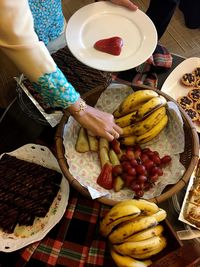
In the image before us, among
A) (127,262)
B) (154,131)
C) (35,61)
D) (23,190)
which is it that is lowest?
(23,190)

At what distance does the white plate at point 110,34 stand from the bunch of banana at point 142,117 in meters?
0.12

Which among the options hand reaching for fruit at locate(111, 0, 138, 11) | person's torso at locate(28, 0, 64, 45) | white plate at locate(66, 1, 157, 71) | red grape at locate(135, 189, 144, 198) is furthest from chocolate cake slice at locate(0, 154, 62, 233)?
hand reaching for fruit at locate(111, 0, 138, 11)

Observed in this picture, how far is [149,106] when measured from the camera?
3.40 feet

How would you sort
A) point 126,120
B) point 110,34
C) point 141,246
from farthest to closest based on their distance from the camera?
point 110,34
point 126,120
point 141,246

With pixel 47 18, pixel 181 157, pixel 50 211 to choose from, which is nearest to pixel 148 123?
pixel 181 157

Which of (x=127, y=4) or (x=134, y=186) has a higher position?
(x=127, y=4)

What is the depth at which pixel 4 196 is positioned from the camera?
1.08 m

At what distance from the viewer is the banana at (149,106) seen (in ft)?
3.40

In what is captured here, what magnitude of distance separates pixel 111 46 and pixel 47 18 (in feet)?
0.95

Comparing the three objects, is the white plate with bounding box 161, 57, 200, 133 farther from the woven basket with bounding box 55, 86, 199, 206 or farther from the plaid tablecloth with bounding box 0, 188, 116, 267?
the plaid tablecloth with bounding box 0, 188, 116, 267

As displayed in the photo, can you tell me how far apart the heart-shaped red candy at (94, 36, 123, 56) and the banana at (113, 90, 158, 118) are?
154 millimetres

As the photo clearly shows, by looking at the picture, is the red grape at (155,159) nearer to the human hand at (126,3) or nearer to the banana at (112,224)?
the banana at (112,224)

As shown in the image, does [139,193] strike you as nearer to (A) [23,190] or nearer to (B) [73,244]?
(B) [73,244]

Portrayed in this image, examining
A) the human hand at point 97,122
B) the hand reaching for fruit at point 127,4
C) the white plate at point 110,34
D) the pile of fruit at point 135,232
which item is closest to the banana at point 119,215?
the pile of fruit at point 135,232
